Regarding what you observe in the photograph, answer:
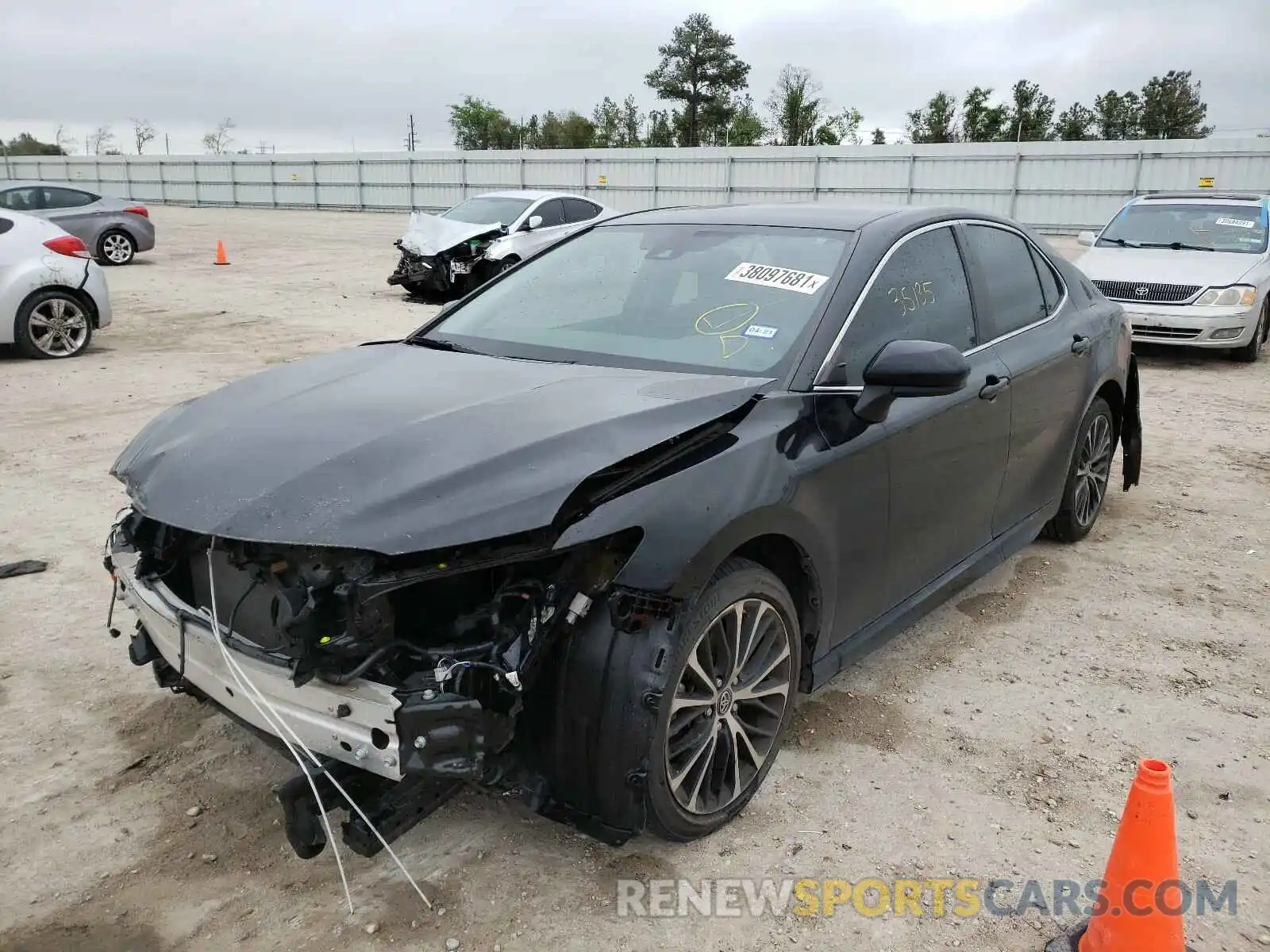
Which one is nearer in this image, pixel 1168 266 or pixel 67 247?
pixel 67 247

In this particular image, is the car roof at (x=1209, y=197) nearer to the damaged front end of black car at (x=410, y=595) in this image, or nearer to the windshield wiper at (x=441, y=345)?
the windshield wiper at (x=441, y=345)

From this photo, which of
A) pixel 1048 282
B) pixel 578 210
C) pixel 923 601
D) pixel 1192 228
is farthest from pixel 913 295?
pixel 578 210

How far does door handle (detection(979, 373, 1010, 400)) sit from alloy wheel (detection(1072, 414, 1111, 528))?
120 cm

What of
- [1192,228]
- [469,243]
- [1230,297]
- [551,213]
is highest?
[551,213]

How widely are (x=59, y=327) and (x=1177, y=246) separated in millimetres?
11671

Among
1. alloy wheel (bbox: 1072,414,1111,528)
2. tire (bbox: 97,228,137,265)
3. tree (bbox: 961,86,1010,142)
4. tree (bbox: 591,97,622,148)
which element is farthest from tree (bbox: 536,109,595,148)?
alloy wheel (bbox: 1072,414,1111,528)

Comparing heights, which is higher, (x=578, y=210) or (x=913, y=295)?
(x=578, y=210)

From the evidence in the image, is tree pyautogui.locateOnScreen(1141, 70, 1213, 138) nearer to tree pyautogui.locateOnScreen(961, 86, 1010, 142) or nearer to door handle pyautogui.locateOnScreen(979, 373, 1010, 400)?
tree pyautogui.locateOnScreen(961, 86, 1010, 142)

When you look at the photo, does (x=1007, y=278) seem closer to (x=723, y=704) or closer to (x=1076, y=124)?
(x=723, y=704)

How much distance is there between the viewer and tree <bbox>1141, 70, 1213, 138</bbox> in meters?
53.0

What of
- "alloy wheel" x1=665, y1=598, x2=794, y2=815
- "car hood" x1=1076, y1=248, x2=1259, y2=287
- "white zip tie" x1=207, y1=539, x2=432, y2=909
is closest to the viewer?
"white zip tie" x1=207, y1=539, x2=432, y2=909

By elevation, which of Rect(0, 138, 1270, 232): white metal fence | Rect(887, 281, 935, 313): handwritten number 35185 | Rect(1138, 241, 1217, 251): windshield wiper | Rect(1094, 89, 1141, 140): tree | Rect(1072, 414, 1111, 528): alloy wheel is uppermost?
Rect(1094, 89, 1141, 140): tree

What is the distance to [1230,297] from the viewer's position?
10.1m

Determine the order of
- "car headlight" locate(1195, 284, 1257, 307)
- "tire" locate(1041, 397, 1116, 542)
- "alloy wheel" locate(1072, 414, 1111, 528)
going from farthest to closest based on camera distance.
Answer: "car headlight" locate(1195, 284, 1257, 307)
"alloy wheel" locate(1072, 414, 1111, 528)
"tire" locate(1041, 397, 1116, 542)
